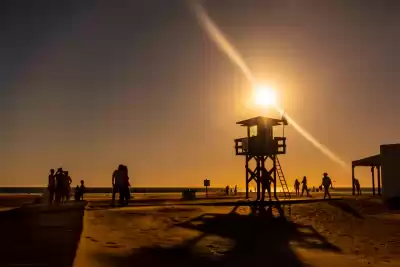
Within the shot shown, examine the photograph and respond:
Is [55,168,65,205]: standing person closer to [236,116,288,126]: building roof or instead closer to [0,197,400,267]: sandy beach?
[0,197,400,267]: sandy beach

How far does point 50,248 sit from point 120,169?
44.4 ft

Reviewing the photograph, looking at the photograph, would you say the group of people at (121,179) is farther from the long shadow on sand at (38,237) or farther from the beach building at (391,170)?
the beach building at (391,170)

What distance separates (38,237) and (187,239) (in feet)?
15.0

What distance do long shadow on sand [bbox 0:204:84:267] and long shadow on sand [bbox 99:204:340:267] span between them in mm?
1116

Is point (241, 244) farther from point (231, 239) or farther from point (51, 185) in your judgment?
point (51, 185)

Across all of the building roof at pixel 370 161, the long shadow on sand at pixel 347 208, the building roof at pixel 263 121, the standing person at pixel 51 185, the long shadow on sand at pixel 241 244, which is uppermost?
the building roof at pixel 263 121

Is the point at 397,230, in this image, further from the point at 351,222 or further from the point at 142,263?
the point at 142,263

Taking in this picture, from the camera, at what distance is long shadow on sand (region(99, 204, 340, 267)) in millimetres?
11594

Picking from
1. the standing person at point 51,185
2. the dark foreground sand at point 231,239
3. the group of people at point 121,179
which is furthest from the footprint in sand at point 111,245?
the standing person at point 51,185

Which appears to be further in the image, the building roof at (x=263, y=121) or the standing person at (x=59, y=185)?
the building roof at (x=263, y=121)

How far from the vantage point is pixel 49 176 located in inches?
1014

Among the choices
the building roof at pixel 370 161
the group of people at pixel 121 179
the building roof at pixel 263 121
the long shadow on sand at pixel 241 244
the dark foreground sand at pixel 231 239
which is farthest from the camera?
the building roof at pixel 370 161

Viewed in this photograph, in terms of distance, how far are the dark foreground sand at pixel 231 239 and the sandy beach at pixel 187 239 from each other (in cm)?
3

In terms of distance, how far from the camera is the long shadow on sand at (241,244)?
1159cm
